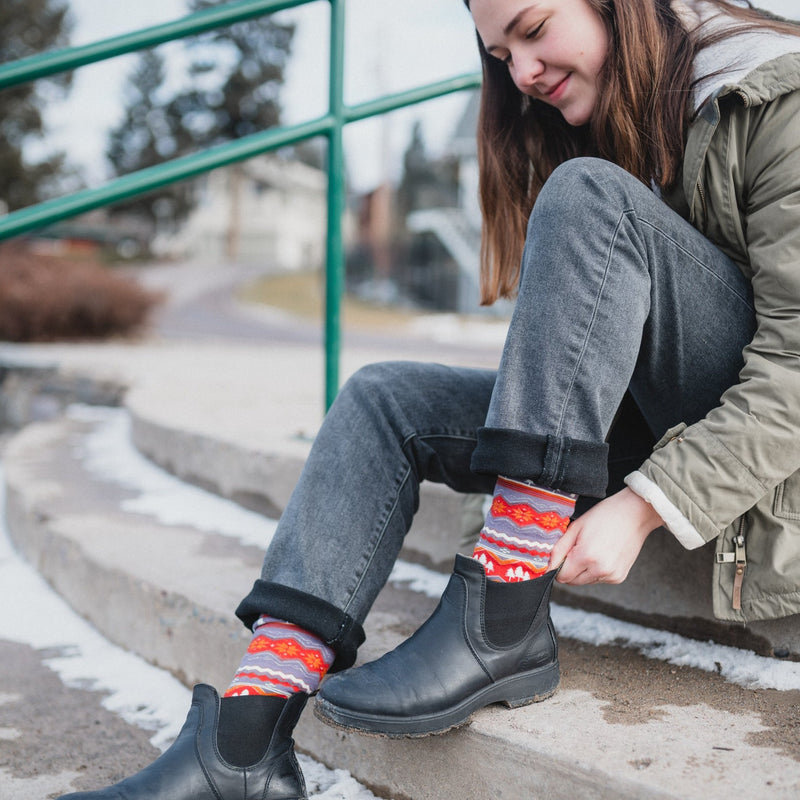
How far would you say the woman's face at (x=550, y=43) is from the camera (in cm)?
105

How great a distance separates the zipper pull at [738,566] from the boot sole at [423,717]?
0.81 feet

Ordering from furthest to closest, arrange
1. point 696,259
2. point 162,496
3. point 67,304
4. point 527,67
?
point 67,304 → point 162,496 → point 527,67 → point 696,259

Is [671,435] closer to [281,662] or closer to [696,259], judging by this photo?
[696,259]

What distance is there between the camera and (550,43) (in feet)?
3.48

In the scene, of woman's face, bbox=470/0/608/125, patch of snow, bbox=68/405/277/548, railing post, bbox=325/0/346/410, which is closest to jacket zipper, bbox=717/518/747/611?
woman's face, bbox=470/0/608/125

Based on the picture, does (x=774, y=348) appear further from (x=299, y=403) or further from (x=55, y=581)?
(x=299, y=403)

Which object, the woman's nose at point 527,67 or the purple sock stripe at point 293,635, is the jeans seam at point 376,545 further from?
the woman's nose at point 527,67

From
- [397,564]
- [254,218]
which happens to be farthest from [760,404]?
[254,218]

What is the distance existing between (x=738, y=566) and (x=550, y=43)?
664 mm

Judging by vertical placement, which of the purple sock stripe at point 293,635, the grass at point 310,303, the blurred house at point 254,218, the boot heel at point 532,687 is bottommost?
the blurred house at point 254,218

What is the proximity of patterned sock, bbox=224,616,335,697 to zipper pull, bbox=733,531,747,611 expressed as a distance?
462 mm

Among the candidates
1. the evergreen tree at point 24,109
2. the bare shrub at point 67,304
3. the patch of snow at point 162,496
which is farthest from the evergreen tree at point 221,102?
the patch of snow at point 162,496

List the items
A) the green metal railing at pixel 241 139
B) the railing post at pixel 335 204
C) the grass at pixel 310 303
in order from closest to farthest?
the green metal railing at pixel 241 139, the railing post at pixel 335 204, the grass at pixel 310 303

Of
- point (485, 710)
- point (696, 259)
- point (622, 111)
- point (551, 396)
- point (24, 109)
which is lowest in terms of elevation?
point (24, 109)
